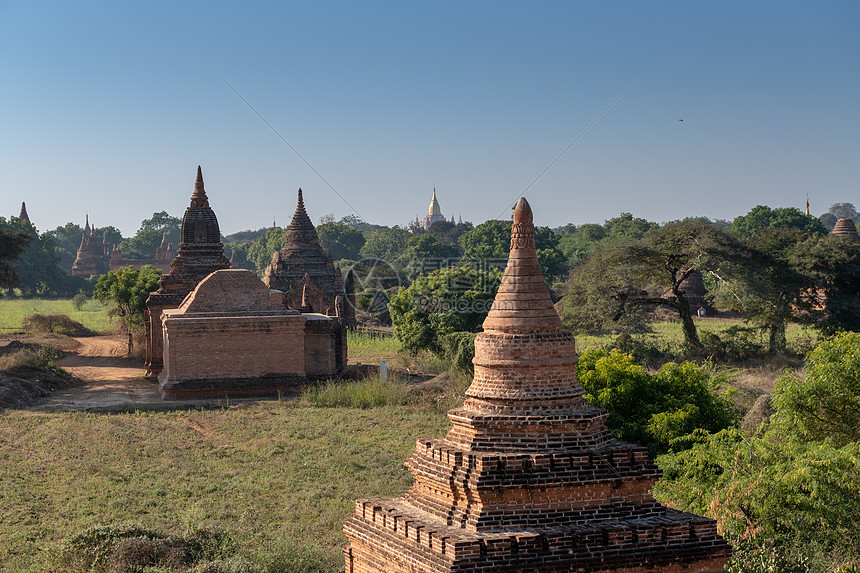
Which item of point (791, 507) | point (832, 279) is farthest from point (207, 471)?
point (832, 279)

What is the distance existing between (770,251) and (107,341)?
32.5m

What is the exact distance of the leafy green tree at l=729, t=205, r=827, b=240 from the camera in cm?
8250

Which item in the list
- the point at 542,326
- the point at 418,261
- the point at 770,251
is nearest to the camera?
the point at 542,326

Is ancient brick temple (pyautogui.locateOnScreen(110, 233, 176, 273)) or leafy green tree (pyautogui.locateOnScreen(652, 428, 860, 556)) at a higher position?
ancient brick temple (pyautogui.locateOnScreen(110, 233, 176, 273))

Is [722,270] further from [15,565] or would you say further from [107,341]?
[107,341]

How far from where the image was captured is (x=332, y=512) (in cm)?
1562

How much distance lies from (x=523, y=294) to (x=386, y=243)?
385 ft

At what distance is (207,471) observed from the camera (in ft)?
60.8

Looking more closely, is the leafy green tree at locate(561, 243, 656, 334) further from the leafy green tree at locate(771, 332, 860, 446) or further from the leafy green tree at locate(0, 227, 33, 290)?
the leafy green tree at locate(0, 227, 33, 290)

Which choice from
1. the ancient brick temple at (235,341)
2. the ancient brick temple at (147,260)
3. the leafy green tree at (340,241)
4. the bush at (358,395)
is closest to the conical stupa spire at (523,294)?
the bush at (358,395)

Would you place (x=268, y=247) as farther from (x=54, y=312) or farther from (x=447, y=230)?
(x=54, y=312)

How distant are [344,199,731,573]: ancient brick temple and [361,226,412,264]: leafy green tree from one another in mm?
111297

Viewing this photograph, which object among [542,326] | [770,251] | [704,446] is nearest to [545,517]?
[542,326]

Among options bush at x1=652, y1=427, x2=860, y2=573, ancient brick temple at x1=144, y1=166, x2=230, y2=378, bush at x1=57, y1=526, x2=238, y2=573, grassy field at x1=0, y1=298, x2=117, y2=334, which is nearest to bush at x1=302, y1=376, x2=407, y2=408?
ancient brick temple at x1=144, y1=166, x2=230, y2=378
